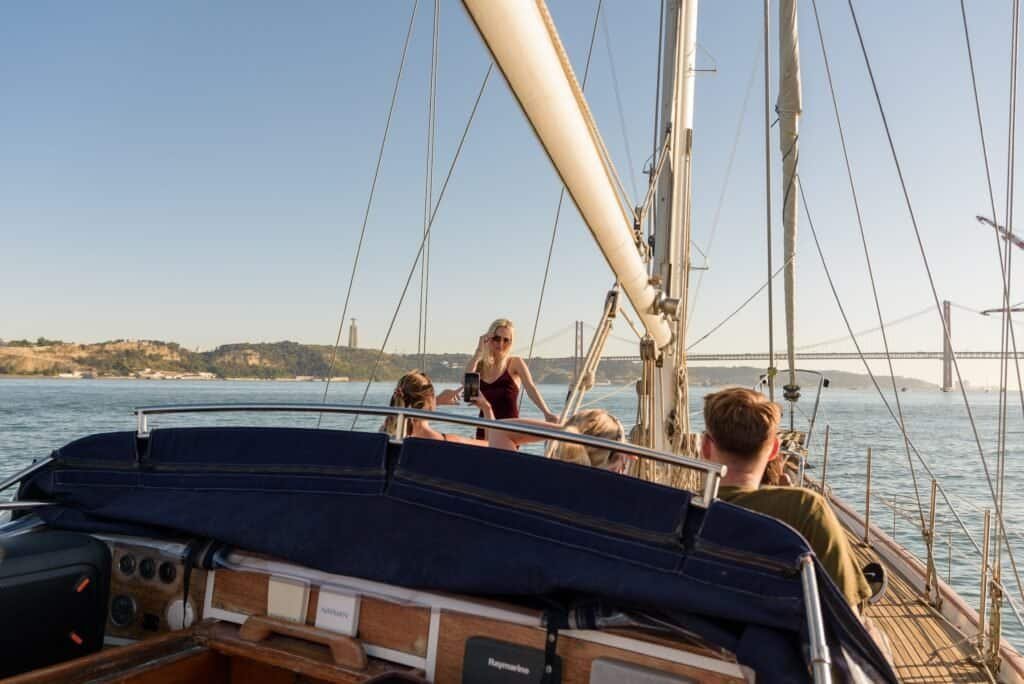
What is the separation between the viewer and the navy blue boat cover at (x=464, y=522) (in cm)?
167

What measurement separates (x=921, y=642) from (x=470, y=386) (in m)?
3.23

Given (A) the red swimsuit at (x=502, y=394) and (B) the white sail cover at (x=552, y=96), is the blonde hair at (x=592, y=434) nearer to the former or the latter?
(B) the white sail cover at (x=552, y=96)

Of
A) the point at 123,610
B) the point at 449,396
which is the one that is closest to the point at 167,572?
the point at 123,610

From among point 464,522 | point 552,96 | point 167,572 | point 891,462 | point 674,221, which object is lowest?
point 891,462

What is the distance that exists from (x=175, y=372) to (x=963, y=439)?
61.0m

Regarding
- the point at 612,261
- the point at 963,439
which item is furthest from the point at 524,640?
the point at 963,439

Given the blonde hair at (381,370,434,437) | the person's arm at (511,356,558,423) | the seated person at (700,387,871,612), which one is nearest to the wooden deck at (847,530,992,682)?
the person's arm at (511,356,558,423)

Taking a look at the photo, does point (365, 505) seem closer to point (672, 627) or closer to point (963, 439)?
point (672, 627)

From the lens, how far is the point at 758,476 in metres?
2.32

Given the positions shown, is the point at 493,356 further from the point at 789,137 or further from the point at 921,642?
the point at 789,137

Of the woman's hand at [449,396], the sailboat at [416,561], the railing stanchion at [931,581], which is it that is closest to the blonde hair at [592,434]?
the sailboat at [416,561]

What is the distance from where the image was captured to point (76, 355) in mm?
79062

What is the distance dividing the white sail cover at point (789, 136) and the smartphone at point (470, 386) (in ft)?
17.8

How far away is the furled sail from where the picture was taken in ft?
27.1
